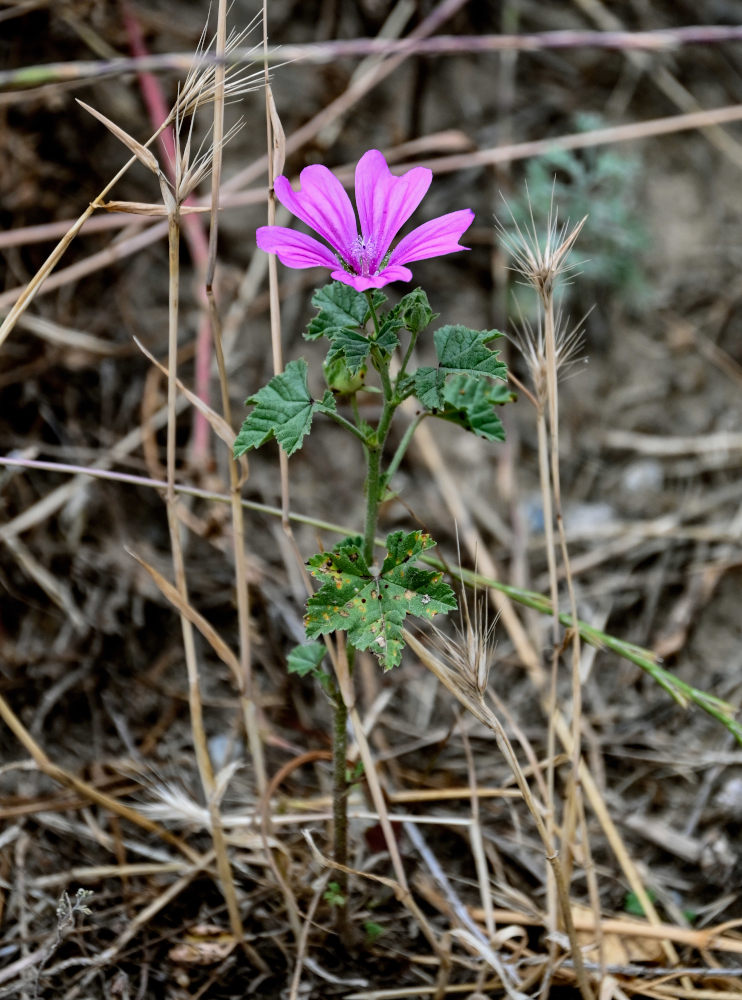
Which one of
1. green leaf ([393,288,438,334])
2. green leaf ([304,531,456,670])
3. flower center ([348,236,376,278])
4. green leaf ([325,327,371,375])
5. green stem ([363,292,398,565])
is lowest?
green leaf ([304,531,456,670])

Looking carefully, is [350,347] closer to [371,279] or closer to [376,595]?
[371,279]

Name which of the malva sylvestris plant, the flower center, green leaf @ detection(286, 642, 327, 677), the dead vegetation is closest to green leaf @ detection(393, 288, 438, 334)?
the malva sylvestris plant

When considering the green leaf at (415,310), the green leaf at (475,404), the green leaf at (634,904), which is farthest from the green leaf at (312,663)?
the green leaf at (634,904)

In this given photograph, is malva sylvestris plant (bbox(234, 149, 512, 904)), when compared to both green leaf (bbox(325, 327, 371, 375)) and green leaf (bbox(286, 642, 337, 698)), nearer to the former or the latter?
green leaf (bbox(325, 327, 371, 375))

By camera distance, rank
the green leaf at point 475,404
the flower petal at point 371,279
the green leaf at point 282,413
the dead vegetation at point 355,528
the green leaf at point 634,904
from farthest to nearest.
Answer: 1. the green leaf at point 634,904
2. the dead vegetation at point 355,528
3. the green leaf at point 475,404
4. the green leaf at point 282,413
5. the flower petal at point 371,279

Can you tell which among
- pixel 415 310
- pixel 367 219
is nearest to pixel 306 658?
pixel 415 310

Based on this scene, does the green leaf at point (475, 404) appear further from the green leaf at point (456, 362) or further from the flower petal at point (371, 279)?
the flower petal at point (371, 279)
